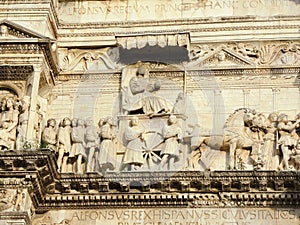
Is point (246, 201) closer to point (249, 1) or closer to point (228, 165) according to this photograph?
point (228, 165)

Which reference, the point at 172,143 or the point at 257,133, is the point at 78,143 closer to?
the point at 172,143

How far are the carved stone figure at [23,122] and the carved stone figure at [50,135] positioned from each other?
1.47 ft

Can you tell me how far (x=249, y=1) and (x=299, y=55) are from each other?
136 centimetres

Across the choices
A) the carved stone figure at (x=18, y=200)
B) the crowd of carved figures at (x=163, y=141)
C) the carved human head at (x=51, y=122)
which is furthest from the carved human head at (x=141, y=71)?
the carved stone figure at (x=18, y=200)

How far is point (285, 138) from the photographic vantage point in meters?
14.9

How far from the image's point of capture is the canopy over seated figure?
15445mm

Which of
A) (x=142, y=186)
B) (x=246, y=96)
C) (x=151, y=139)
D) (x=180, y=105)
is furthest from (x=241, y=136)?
(x=142, y=186)

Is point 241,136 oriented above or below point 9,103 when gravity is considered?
below

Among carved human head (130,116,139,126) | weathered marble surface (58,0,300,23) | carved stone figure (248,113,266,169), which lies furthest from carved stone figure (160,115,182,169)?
weathered marble surface (58,0,300,23)

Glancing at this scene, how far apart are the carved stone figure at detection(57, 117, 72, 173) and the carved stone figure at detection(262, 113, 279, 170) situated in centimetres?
288

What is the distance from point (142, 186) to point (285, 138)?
7.19 ft

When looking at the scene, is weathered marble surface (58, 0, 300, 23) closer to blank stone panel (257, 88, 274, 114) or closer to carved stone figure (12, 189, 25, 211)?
blank stone panel (257, 88, 274, 114)

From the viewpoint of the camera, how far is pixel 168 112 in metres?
15.4

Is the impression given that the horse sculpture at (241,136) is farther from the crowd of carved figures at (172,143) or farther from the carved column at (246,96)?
the carved column at (246,96)
